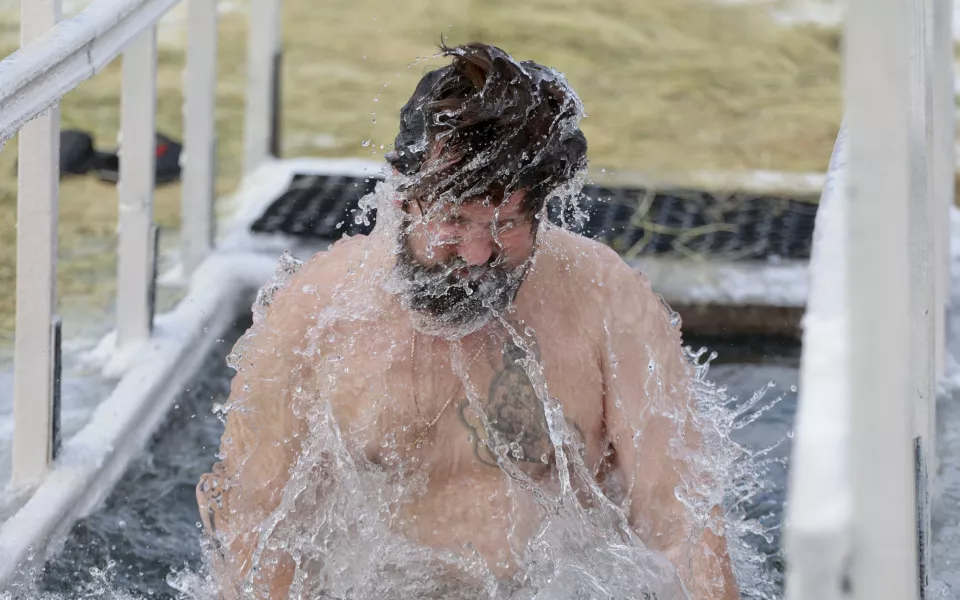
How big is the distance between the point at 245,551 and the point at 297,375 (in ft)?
1.14

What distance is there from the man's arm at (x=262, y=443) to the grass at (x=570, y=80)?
9.53 feet

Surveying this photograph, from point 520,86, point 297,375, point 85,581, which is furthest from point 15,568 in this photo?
point 520,86

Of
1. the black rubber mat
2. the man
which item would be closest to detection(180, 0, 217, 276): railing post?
the black rubber mat

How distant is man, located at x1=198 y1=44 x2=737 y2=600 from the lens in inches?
93.0

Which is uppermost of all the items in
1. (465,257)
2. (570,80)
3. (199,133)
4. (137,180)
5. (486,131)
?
(486,131)

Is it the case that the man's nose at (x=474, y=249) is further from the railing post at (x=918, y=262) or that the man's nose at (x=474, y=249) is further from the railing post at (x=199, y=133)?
the railing post at (x=199, y=133)

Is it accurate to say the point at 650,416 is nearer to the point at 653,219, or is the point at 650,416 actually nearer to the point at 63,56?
the point at 63,56

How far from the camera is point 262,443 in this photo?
7.77ft

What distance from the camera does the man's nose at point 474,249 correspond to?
6.98ft

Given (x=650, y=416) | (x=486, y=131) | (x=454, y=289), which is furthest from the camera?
(x=650, y=416)

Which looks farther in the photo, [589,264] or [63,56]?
[63,56]

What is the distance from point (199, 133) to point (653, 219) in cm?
165

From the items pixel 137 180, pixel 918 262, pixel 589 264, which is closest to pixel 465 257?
pixel 589 264

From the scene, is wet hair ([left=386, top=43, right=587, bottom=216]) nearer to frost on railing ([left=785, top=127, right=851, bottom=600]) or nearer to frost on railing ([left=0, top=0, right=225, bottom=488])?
frost on railing ([left=0, top=0, right=225, bottom=488])
